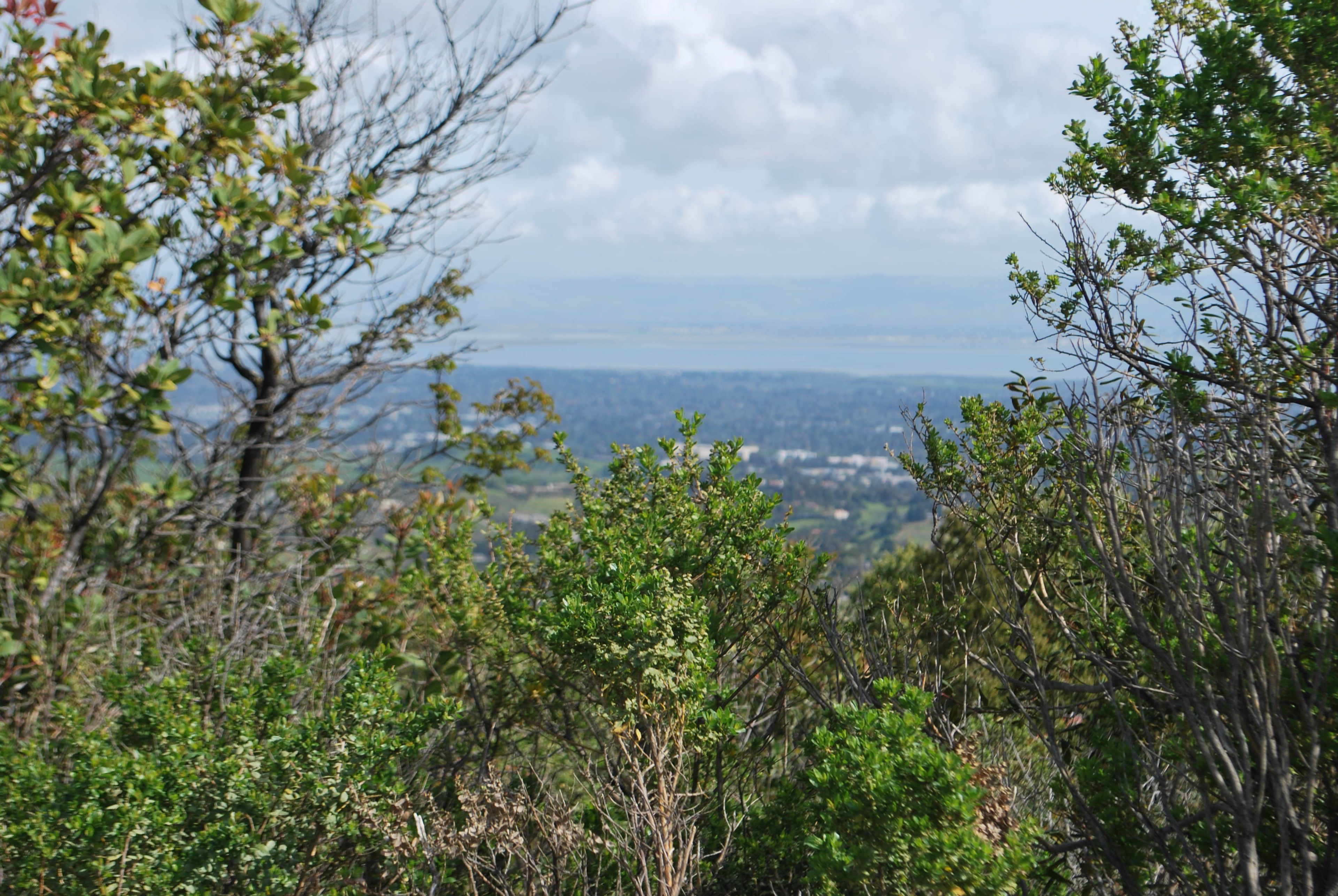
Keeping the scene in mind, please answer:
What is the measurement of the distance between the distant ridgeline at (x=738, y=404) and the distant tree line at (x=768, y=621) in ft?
116

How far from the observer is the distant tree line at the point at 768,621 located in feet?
→ 8.53

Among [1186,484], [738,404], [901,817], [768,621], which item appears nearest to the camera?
[901,817]

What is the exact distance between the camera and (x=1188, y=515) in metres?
3.43

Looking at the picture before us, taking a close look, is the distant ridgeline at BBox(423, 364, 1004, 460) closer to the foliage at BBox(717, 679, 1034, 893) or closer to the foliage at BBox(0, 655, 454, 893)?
→ the foliage at BBox(0, 655, 454, 893)

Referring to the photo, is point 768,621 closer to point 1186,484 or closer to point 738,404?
point 1186,484

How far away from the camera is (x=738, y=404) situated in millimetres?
82375

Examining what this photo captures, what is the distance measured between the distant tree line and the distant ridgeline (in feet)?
116

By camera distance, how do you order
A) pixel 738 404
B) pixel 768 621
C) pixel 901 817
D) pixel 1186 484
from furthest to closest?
pixel 738 404 → pixel 768 621 → pixel 1186 484 → pixel 901 817

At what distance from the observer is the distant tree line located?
8.53ft

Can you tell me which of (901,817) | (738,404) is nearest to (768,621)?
(901,817)

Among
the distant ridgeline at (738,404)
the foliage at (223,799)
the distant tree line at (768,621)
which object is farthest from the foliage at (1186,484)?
the distant ridgeline at (738,404)

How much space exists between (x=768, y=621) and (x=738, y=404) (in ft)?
258

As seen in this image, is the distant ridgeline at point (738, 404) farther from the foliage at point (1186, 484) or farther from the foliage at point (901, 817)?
the foliage at point (901, 817)

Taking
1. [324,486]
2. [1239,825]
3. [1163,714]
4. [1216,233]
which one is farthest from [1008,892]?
[324,486]
